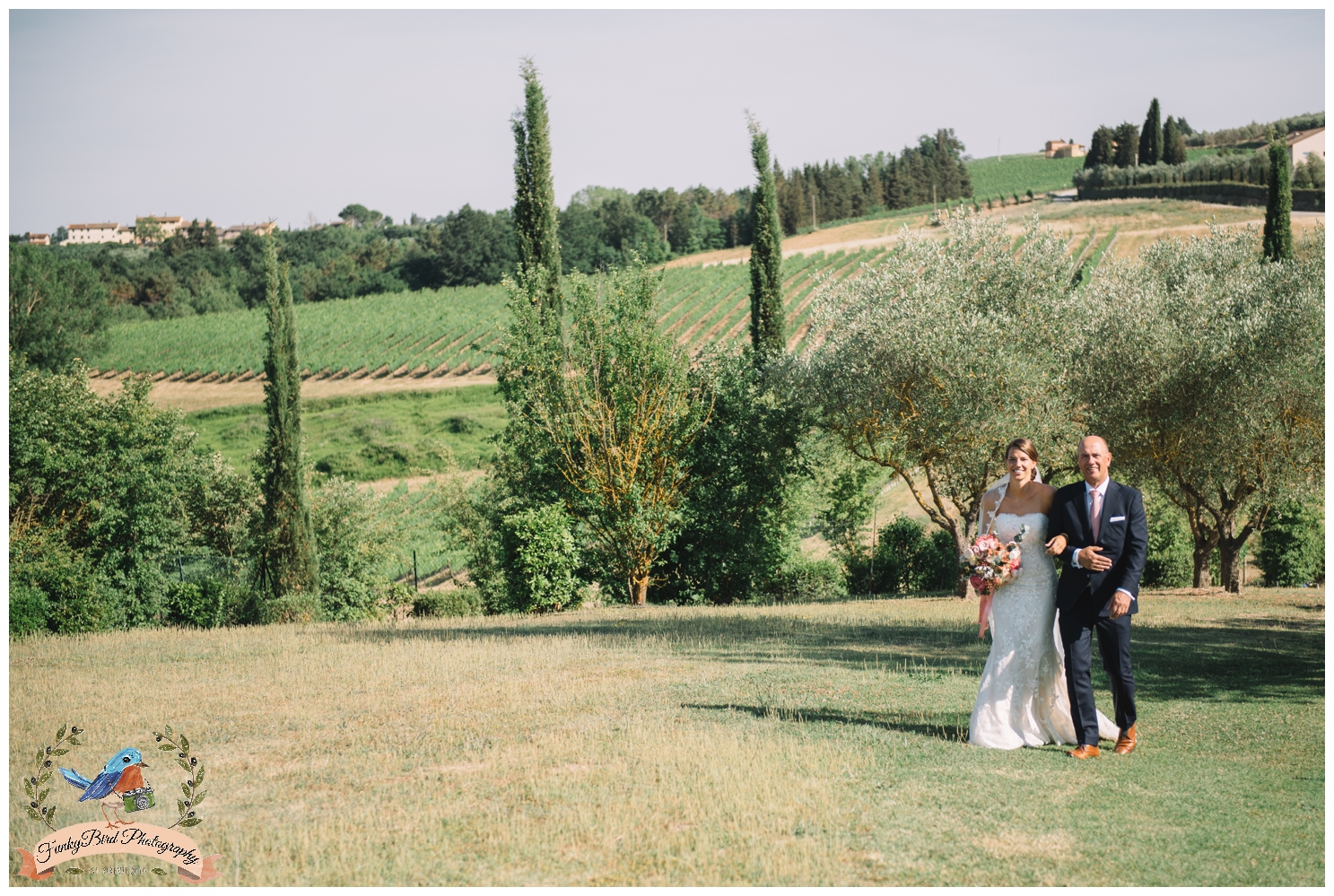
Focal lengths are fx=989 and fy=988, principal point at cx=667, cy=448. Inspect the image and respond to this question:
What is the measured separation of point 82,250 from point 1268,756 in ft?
473

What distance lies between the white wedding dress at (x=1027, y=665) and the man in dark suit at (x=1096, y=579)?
0.18 metres

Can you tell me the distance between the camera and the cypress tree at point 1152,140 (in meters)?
102

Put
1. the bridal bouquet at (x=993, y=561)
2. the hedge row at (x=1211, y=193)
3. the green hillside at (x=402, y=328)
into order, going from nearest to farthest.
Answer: the bridal bouquet at (x=993, y=561) < the hedge row at (x=1211, y=193) < the green hillside at (x=402, y=328)

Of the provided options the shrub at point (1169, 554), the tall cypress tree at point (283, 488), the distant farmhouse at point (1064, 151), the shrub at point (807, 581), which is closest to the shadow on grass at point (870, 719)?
the tall cypress tree at point (283, 488)

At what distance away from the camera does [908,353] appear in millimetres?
20438

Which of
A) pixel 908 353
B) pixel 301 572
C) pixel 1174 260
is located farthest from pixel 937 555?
pixel 301 572

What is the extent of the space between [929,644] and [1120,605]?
6867mm

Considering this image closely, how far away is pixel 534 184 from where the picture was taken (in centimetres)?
2744

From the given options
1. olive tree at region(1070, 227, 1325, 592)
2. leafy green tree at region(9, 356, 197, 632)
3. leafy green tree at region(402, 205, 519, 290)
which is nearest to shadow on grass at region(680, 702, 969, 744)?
olive tree at region(1070, 227, 1325, 592)

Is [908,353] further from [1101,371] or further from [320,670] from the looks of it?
[320,670]

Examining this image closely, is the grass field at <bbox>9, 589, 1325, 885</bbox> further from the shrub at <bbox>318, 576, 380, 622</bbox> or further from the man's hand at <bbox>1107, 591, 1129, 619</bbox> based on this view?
the shrub at <bbox>318, 576, 380, 622</bbox>

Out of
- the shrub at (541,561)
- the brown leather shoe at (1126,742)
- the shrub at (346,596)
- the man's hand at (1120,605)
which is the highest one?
the man's hand at (1120,605)

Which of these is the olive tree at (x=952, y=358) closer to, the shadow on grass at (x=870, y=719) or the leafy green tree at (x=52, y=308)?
the shadow on grass at (x=870, y=719)

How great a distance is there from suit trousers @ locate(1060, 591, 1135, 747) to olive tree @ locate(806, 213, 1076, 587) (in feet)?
36.3
